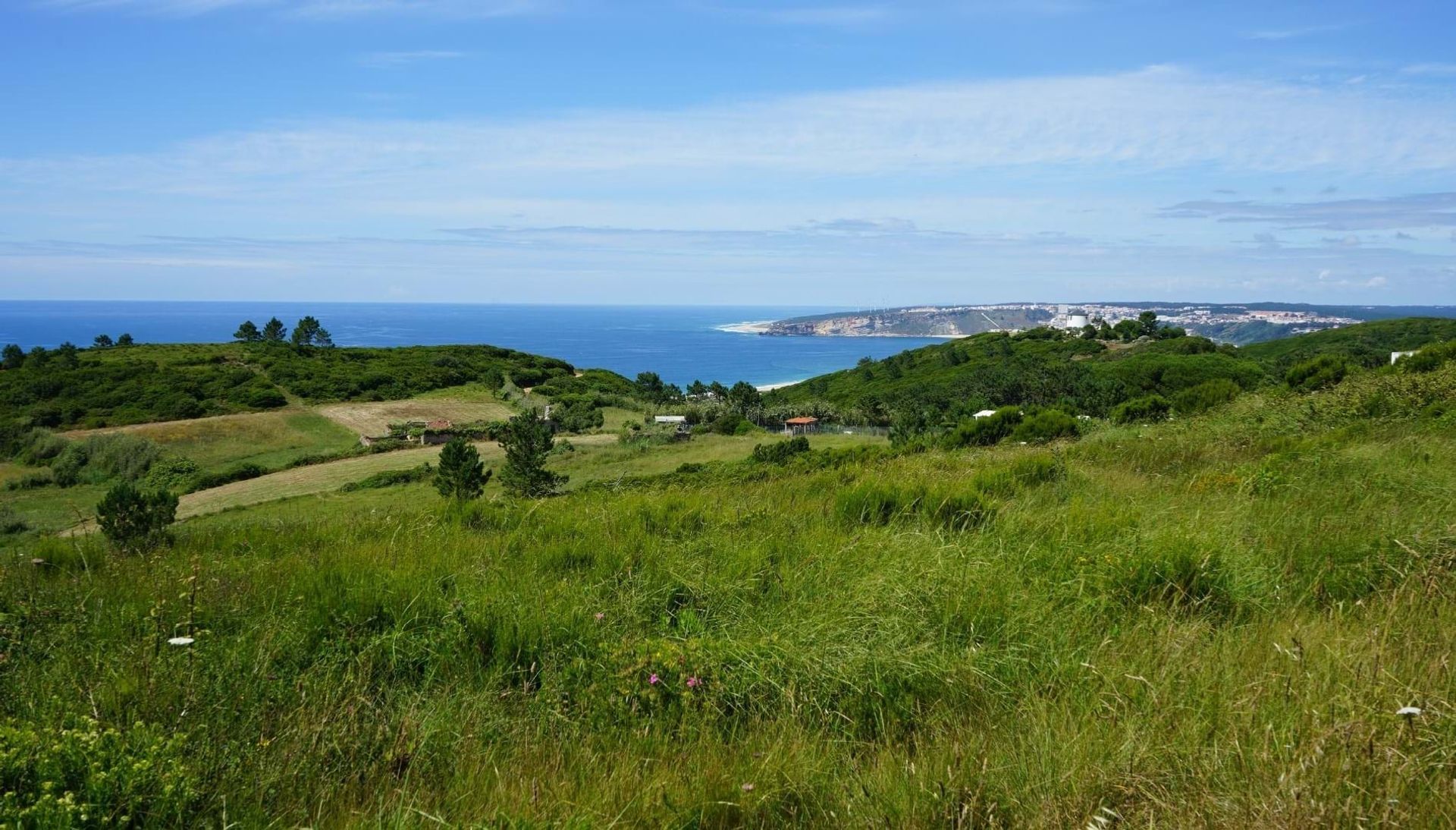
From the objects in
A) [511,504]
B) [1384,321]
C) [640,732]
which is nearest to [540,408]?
[511,504]

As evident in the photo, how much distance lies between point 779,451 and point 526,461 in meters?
13.5

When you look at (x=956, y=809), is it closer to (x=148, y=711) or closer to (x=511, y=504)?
(x=148, y=711)

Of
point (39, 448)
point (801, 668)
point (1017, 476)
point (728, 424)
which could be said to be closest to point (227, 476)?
point (39, 448)

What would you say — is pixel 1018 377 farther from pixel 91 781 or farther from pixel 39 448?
pixel 91 781

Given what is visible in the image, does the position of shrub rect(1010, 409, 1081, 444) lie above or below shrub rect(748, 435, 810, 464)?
above

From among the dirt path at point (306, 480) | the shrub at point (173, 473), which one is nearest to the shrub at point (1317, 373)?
the dirt path at point (306, 480)

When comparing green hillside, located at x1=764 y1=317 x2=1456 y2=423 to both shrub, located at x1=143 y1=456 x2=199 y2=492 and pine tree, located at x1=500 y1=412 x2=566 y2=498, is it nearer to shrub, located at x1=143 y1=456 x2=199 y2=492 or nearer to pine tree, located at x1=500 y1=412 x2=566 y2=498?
pine tree, located at x1=500 y1=412 x2=566 y2=498

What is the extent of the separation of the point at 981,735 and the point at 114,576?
13.9 ft

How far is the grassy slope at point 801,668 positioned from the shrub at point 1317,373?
18601mm

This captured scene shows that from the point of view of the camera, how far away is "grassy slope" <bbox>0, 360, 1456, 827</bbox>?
2.16m

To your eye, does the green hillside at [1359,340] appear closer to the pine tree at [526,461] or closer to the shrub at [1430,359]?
the shrub at [1430,359]

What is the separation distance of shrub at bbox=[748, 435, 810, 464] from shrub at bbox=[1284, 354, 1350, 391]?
20915mm

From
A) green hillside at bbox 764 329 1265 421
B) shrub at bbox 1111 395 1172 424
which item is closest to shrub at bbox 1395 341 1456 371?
shrub at bbox 1111 395 1172 424

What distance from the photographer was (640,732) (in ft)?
8.68
